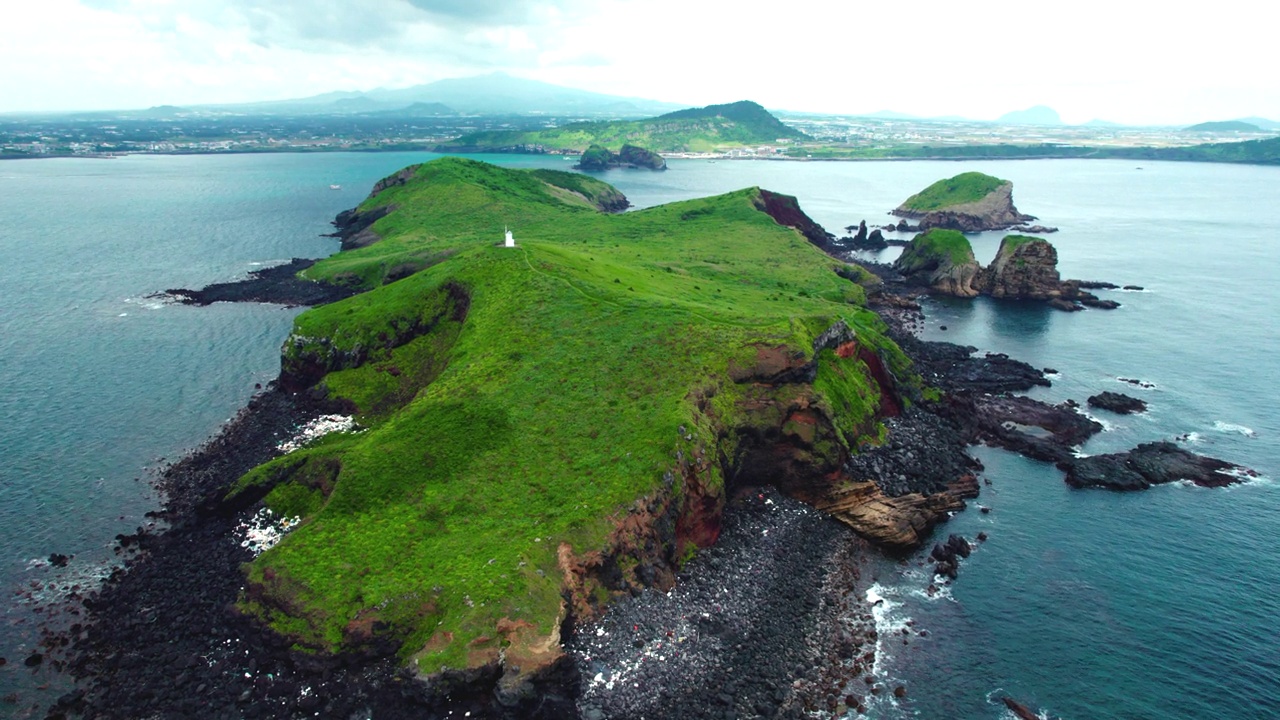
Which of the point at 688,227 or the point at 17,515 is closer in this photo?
the point at 17,515

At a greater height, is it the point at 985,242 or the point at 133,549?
the point at 985,242

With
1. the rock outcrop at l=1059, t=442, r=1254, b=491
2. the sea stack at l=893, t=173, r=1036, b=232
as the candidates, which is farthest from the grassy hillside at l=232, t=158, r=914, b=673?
the sea stack at l=893, t=173, r=1036, b=232

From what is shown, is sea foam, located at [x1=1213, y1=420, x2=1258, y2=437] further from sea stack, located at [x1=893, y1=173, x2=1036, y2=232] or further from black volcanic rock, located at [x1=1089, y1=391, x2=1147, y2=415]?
sea stack, located at [x1=893, y1=173, x2=1036, y2=232]

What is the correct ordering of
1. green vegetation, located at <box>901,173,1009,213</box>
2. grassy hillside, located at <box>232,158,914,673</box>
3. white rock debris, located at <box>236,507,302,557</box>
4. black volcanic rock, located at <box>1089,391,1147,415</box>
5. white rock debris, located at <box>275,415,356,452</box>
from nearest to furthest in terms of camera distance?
grassy hillside, located at <box>232,158,914,673</box> < white rock debris, located at <box>236,507,302,557</box> < white rock debris, located at <box>275,415,356,452</box> < black volcanic rock, located at <box>1089,391,1147,415</box> < green vegetation, located at <box>901,173,1009,213</box>

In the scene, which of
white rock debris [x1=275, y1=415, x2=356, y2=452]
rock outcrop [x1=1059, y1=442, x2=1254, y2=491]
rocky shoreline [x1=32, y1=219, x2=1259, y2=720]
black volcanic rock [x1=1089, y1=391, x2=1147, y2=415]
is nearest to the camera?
rocky shoreline [x1=32, y1=219, x2=1259, y2=720]

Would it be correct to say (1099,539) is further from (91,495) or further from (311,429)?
(91,495)

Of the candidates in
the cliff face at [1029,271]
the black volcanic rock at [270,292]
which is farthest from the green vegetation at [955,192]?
the black volcanic rock at [270,292]

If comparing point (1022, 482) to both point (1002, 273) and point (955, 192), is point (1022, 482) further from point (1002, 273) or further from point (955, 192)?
point (955, 192)

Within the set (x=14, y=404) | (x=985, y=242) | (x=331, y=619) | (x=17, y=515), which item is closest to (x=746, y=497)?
(x=331, y=619)
